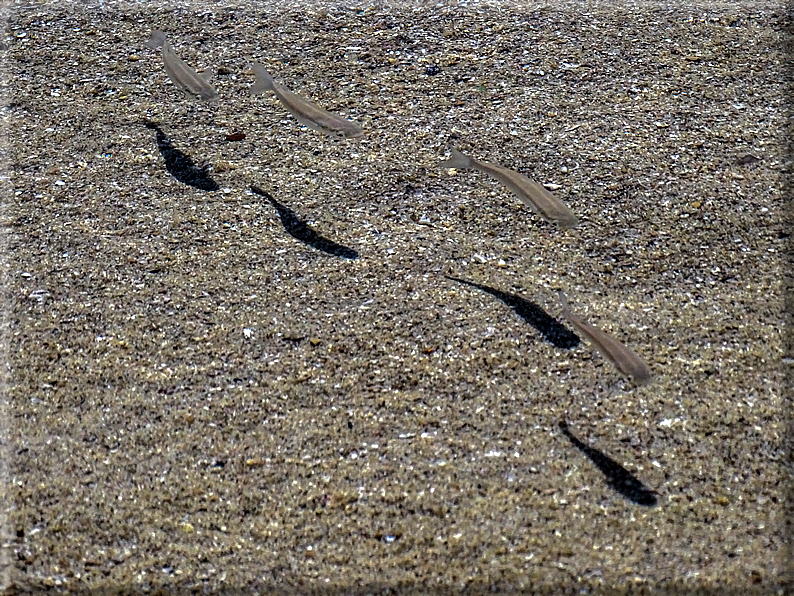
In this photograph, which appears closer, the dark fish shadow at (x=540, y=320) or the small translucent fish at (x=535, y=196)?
the dark fish shadow at (x=540, y=320)

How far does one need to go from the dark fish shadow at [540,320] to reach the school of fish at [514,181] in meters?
0.06

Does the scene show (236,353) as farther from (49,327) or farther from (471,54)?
(471,54)

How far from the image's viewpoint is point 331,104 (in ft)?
18.8

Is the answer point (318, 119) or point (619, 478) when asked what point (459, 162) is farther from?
point (619, 478)

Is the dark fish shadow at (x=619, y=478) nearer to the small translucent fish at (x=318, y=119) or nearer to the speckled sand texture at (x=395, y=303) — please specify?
the speckled sand texture at (x=395, y=303)

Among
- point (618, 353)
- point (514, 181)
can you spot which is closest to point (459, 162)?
point (514, 181)

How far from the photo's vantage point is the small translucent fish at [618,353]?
12.2 ft

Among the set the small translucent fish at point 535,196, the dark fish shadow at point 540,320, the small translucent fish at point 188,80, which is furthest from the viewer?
the small translucent fish at point 188,80

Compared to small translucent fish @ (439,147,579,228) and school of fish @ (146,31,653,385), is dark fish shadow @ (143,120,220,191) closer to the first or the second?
school of fish @ (146,31,653,385)

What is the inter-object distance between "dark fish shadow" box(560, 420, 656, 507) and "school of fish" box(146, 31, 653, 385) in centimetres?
36

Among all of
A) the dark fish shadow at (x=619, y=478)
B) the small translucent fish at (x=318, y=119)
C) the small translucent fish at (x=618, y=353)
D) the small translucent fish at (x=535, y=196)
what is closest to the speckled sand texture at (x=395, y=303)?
the dark fish shadow at (x=619, y=478)

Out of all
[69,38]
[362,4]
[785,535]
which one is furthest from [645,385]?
[69,38]

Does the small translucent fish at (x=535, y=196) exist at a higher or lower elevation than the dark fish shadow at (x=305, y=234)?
higher

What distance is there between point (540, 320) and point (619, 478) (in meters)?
0.95
